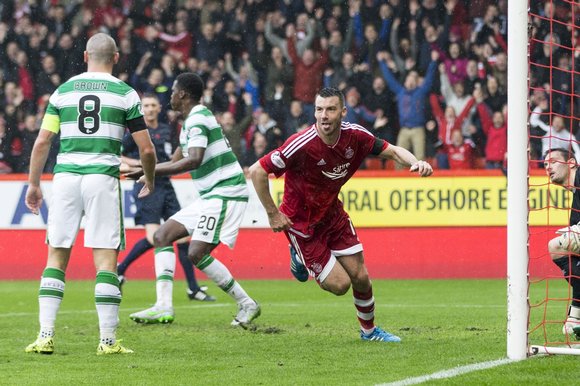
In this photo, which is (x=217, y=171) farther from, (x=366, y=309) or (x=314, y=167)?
(x=366, y=309)

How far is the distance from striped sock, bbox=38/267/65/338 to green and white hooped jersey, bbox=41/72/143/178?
736mm

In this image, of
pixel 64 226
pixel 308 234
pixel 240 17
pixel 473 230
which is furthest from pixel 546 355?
pixel 240 17

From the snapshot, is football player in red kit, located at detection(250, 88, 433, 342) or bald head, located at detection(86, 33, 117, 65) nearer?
bald head, located at detection(86, 33, 117, 65)

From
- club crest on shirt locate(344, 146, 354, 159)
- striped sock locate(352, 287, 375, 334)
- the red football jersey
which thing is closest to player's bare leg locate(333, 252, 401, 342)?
striped sock locate(352, 287, 375, 334)

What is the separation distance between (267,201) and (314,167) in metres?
0.49

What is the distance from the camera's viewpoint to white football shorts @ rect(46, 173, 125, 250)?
773 cm

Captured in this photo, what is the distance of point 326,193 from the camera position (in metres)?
8.60

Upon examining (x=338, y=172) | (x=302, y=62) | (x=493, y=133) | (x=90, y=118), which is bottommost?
(x=338, y=172)

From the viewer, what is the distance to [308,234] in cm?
864

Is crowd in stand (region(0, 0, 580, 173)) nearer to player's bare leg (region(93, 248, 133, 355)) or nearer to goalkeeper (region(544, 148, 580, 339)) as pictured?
goalkeeper (region(544, 148, 580, 339))

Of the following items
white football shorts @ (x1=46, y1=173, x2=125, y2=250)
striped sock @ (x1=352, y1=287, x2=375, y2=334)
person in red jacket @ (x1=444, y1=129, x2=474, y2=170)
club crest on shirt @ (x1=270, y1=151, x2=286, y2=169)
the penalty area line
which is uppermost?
person in red jacket @ (x1=444, y1=129, x2=474, y2=170)

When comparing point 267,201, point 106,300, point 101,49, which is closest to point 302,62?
point 267,201

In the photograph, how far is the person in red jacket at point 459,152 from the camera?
55.3ft

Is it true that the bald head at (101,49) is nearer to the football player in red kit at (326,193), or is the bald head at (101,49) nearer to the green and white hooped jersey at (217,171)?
the football player in red kit at (326,193)
